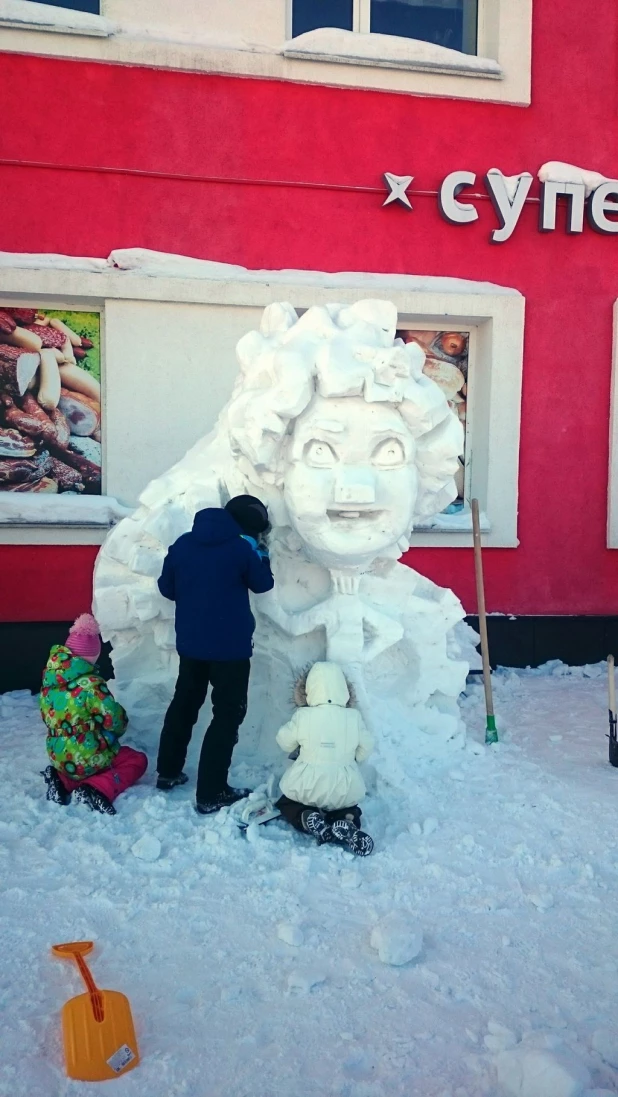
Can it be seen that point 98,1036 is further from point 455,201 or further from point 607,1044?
point 455,201

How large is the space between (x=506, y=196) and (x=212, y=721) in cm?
445

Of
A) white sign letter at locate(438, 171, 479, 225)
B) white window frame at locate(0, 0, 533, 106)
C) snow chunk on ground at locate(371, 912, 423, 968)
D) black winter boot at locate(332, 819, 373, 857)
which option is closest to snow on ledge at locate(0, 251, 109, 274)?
white window frame at locate(0, 0, 533, 106)

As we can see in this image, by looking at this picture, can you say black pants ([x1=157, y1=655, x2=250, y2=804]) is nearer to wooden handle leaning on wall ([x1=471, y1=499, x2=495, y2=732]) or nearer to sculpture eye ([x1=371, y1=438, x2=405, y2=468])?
sculpture eye ([x1=371, y1=438, x2=405, y2=468])

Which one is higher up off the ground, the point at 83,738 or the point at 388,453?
the point at 388,453

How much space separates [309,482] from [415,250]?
3.18m

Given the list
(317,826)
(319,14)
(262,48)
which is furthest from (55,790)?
(319,14)

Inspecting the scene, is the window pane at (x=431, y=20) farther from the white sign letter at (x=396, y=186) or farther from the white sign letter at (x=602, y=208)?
the white sign letter at (x=602, y=208)

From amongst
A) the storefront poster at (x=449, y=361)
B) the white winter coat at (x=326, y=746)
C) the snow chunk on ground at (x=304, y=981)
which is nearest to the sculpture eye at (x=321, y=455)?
the white winter coat at (x=326, y=746)

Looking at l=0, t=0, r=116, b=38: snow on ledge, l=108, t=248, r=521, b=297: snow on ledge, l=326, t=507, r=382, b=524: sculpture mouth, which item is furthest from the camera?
l=108, t=248, r=521, b=297: snow on ledge

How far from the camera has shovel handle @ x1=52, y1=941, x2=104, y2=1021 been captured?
A: 2068 millimetres

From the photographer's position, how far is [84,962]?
2.33 meters

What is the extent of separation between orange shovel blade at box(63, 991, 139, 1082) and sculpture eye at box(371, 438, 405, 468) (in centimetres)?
231

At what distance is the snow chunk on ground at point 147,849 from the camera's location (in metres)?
3.09

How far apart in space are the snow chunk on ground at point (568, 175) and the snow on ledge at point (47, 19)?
3098 millimetres
